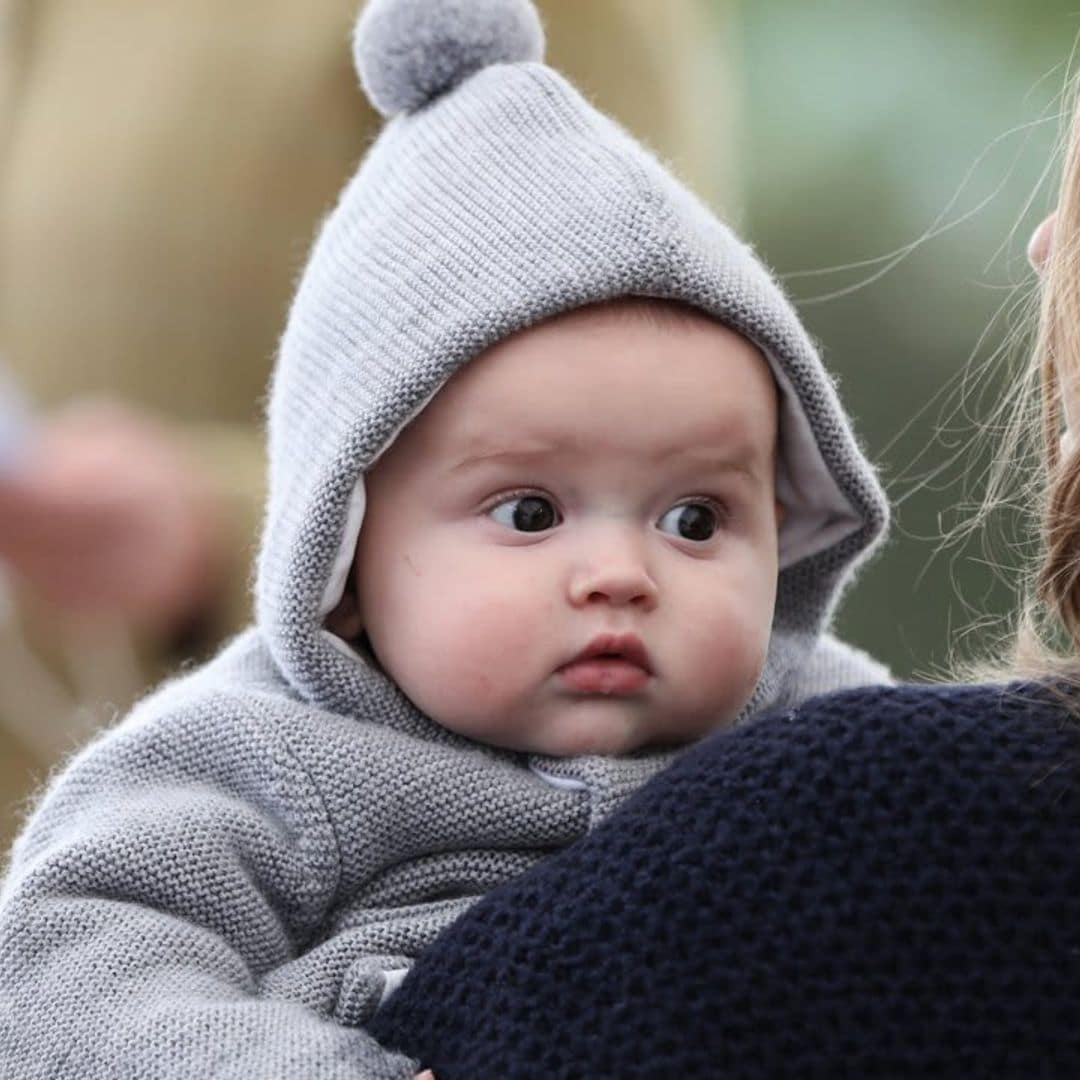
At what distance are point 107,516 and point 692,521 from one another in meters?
0.99

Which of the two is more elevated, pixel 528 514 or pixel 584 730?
pixel 528 514

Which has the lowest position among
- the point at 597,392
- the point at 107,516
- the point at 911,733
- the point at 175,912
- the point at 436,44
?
the point at 107,516

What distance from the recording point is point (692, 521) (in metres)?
1.11

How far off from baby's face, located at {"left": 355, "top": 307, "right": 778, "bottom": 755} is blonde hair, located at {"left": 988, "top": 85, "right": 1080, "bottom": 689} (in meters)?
0.17

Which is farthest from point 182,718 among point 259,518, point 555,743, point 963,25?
point 963,25

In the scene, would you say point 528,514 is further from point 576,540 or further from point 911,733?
point 911,733

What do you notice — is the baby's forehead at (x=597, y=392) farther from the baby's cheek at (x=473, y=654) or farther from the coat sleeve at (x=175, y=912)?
the coat sleeve at (x=175, y=912)

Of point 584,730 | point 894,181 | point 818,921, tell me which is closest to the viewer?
point 818,921

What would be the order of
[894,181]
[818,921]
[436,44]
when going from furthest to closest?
[894,181]
[436,44]
[818,921]

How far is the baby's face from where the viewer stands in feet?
3.50

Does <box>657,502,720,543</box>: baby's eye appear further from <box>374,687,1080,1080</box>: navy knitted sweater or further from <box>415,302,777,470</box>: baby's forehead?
<box>374,687,1080,1080</box>: navy knitted sweater

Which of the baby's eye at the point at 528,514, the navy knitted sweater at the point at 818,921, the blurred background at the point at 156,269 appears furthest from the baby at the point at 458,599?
the blurred background at the point at 156,269

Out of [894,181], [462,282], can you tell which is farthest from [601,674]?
[894,181]

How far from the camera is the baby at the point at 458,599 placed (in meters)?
1.03
